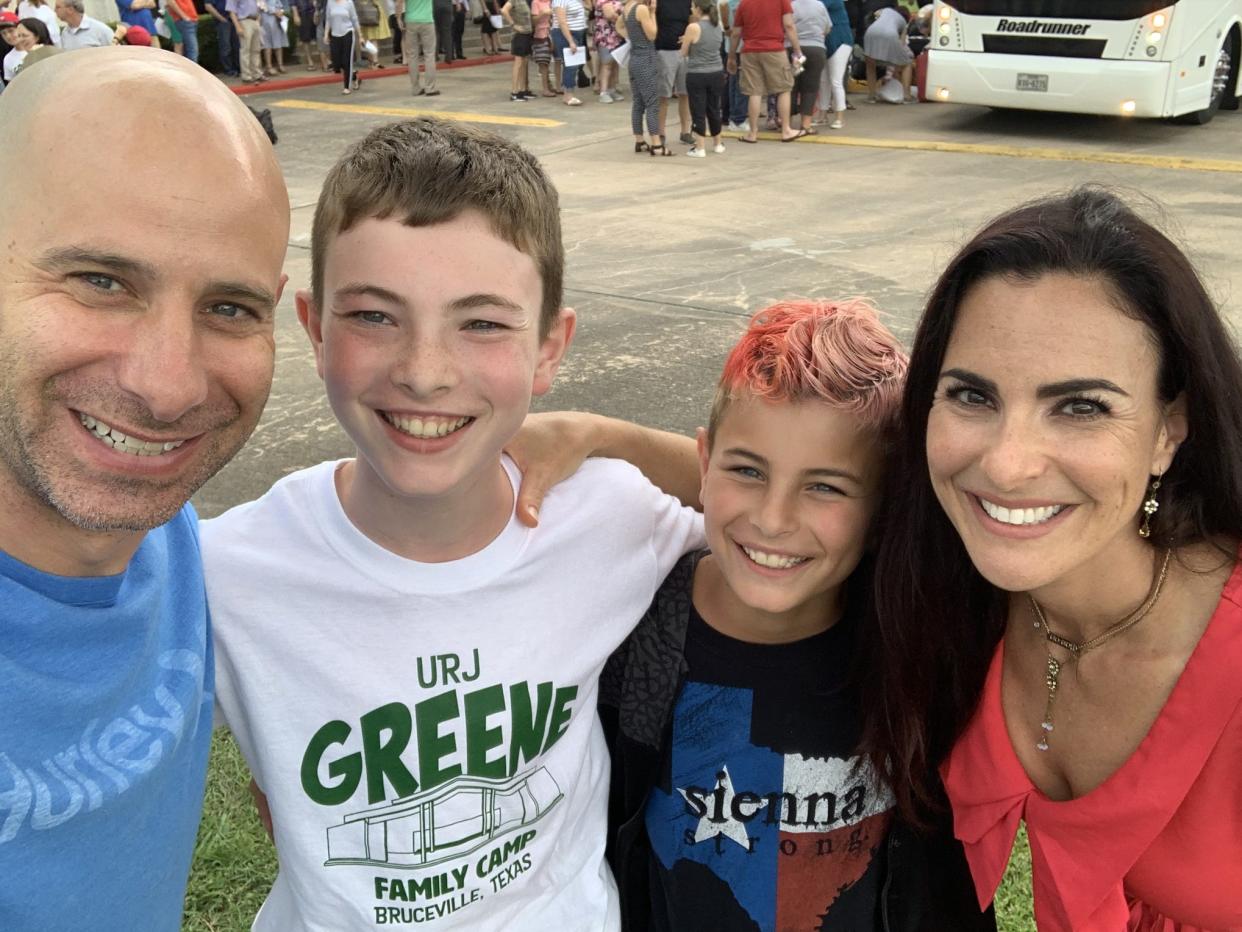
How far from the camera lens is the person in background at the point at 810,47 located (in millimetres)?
13328

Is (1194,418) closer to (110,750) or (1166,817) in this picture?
(1166,817)

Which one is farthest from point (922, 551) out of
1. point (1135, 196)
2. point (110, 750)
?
point (110, 750)

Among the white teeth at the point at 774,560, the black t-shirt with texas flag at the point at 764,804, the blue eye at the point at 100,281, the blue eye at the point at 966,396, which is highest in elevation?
the blue eye at the point at 100,281

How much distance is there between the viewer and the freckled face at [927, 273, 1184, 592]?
5.85 ft

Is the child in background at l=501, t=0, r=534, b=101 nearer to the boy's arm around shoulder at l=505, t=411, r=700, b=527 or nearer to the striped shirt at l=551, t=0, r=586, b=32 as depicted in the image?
the striped shirt at l=551, t=0, r=586, b=32

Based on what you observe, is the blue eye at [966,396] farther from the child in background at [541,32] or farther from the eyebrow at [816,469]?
the child in background at [541,32]

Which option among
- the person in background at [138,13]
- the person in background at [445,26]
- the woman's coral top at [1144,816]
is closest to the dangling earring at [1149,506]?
the woman's coral top at [1144,816]

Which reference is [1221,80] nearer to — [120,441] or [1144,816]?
[1144,816]

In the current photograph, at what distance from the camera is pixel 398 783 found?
189cm

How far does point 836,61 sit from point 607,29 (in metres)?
4.44

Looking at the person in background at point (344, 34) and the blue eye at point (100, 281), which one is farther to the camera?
the person in background at point (344, 34)

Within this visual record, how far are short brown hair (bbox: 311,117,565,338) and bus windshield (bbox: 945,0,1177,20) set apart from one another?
11046 mm

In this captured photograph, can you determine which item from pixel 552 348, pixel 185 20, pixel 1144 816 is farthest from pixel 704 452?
pixel 185 20

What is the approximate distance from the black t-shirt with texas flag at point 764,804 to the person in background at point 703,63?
36.1 feet
